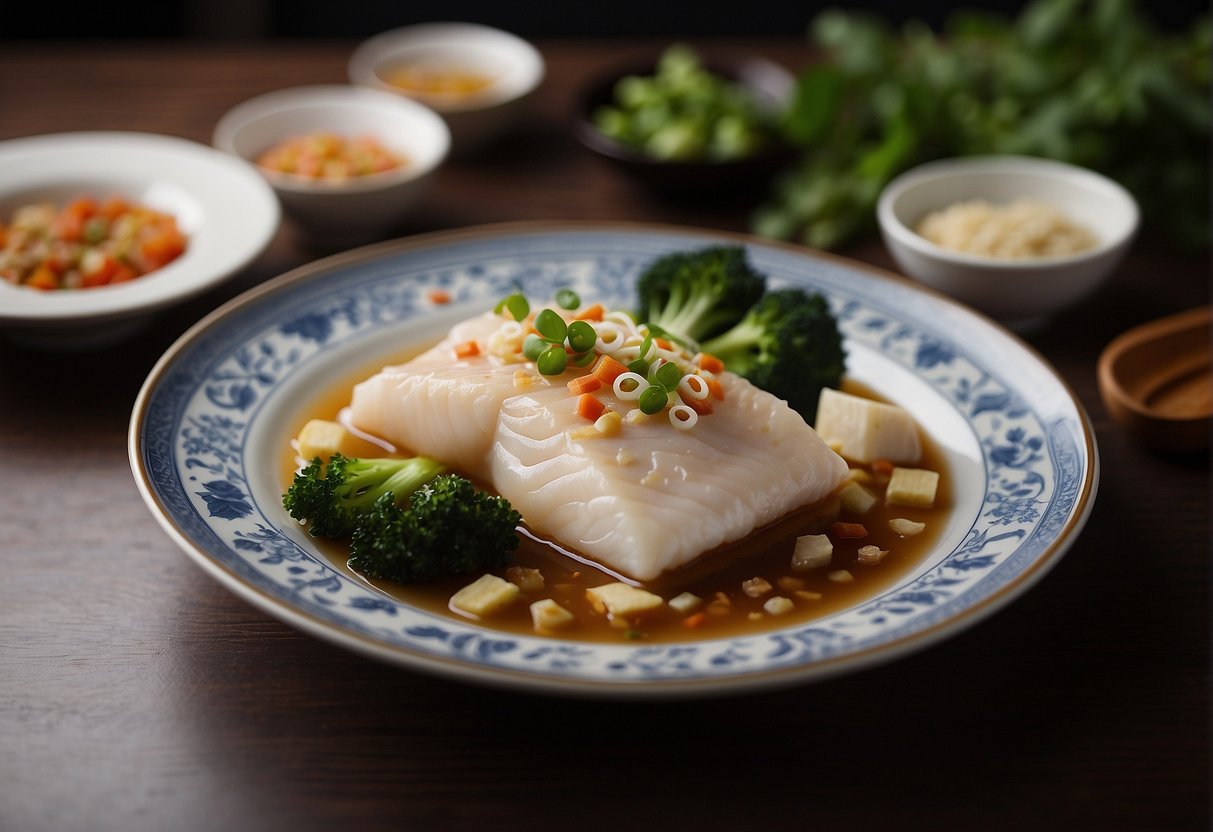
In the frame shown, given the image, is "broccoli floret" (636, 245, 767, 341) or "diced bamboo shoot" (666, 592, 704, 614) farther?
"broccoli floret" (636, 245, 767, 341)

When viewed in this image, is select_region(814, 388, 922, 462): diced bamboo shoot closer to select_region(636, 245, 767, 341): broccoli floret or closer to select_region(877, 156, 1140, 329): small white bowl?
select_region(636, 245, 767, 341): broccoli floret

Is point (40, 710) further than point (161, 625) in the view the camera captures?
No

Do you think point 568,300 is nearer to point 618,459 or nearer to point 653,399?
point 653,399

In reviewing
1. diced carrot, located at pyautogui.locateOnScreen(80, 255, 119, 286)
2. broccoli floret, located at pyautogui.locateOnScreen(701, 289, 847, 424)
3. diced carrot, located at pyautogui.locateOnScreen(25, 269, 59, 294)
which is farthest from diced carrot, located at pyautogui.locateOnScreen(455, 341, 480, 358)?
diced carrot, located at pyautogui.locateOnScreen(25, 269, 59, 294)

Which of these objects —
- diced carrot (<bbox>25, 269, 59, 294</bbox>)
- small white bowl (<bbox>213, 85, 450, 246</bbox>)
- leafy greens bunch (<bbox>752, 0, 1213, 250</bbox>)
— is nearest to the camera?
diced carrot (<bbox>25, 269, 59, 294</bbox>)

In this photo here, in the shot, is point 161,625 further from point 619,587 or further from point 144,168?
point 144,168

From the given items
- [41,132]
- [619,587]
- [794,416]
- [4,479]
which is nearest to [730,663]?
[619,587]

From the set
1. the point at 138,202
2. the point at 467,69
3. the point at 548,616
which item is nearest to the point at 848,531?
the point at 548,616

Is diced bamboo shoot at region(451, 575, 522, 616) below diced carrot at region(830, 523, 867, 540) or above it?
below
